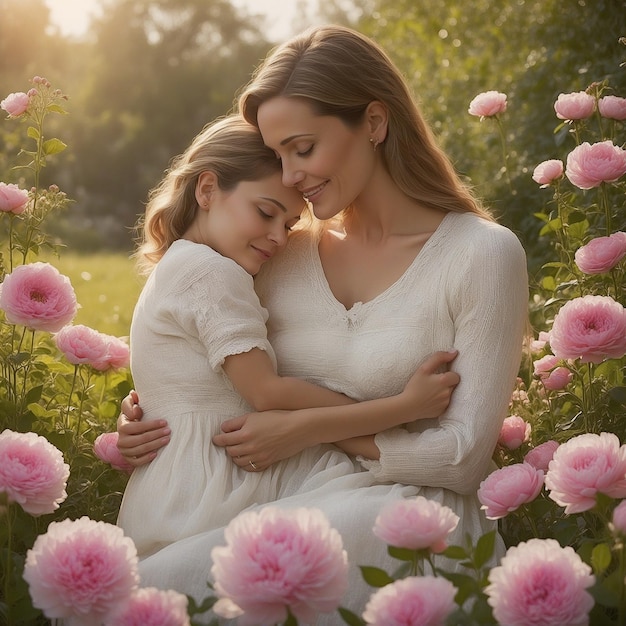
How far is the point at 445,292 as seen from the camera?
8.92ft

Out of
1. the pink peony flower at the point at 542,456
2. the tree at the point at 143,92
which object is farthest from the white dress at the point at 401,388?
the tree at the point at 143,92

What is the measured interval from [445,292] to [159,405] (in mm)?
842

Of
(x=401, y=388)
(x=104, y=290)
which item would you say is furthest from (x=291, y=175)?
(x=104, y=290)

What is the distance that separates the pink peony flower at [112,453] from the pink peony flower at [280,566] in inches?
52.5

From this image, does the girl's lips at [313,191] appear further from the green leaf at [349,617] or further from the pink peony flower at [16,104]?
the green leaf at [349,617]

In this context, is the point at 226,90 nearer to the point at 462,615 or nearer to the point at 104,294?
the point at 104,294

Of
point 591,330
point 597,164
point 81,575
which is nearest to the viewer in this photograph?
point 81,575

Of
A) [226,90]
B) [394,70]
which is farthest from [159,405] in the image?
[226,90]

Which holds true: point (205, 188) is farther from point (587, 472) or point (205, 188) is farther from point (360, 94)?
point (587, 472)

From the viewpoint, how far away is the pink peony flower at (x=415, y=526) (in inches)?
65.6

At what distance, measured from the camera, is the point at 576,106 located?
10.2 ft

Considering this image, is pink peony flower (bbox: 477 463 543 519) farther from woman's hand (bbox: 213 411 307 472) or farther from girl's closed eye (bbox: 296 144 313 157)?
girl's closed eye (bbox: 296 144 313 157)

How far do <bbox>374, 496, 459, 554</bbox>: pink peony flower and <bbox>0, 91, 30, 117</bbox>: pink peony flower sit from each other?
1.92 m

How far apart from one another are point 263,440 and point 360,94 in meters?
1.05
